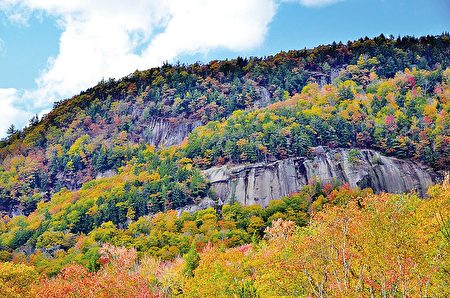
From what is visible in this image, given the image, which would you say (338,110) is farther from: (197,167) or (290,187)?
(197,167)

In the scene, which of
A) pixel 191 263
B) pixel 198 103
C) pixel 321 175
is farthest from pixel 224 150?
pixel 191 263

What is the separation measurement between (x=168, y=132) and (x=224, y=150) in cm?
3982

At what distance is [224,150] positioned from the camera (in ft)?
391

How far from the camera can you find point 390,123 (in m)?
118

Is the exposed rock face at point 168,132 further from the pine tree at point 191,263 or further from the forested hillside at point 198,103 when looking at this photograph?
the pine tree at point 191,263

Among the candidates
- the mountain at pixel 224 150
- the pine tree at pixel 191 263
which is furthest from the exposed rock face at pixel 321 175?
the pine tree at pixel 191 263

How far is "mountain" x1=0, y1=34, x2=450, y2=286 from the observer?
99188 mm

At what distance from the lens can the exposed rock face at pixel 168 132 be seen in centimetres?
15162

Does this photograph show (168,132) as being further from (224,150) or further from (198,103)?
(224,150)

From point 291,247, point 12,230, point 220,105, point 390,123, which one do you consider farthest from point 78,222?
point 291,247

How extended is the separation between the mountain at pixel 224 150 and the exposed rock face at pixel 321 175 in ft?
0.98

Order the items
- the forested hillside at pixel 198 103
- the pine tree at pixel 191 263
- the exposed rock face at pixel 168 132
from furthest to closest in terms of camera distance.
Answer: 1. the exposed rock face at pixel 168 132
2. the forested hillside at pixel 198 103
3. the pine tree at pixel 191 263

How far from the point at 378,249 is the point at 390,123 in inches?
3784

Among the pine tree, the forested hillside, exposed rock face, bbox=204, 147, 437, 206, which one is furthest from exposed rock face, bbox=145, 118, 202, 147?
the pine tree
